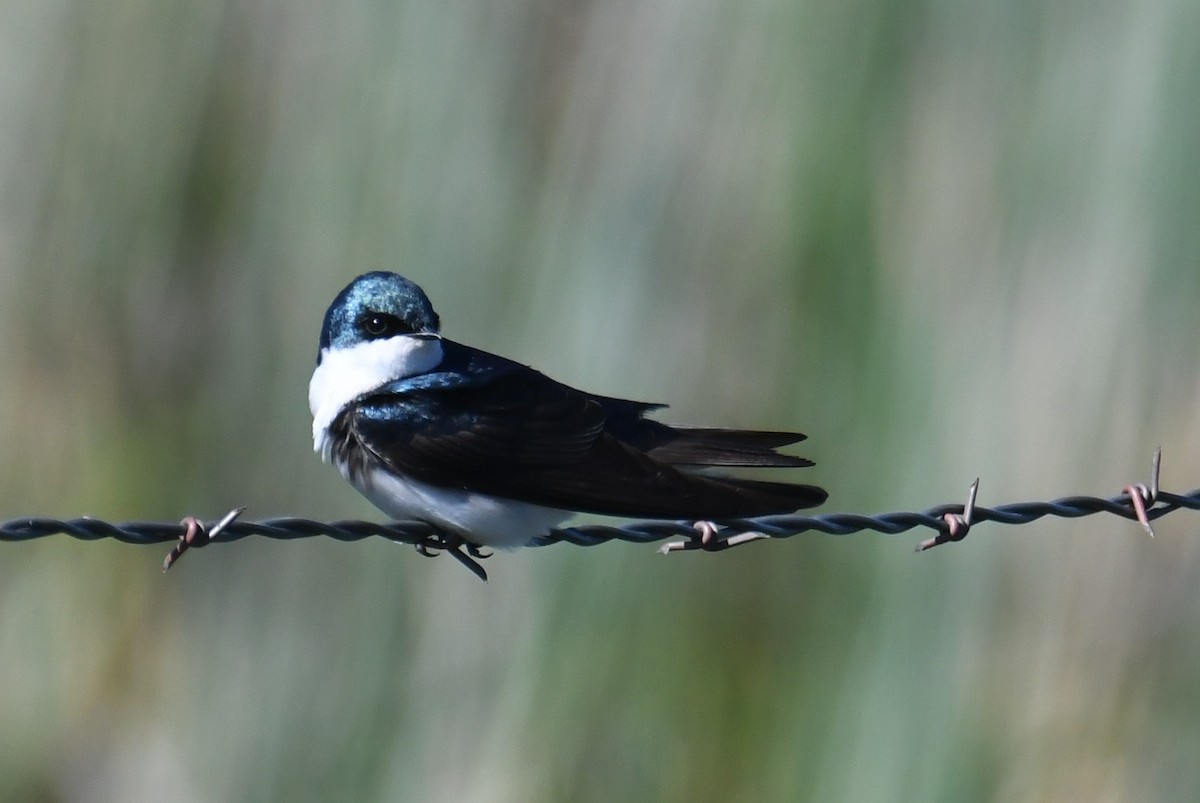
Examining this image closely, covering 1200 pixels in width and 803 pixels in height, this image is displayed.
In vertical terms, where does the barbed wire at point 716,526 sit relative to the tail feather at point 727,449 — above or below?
below

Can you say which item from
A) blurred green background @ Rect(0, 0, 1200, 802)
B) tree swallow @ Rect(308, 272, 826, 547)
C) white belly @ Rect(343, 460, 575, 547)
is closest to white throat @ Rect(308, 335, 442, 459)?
tree swallow @ Rect(308, 272, 826, 547)

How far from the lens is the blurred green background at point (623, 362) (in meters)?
3.15

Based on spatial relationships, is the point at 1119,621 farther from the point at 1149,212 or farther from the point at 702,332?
the point at 702,332

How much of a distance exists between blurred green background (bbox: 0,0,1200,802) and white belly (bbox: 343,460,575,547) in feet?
2.49

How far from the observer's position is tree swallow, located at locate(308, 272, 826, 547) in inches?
102

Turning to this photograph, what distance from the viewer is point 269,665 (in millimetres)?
3768

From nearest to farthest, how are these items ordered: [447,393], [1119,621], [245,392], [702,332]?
[447,393] → [1119,621] → [702,332] → [245,392]

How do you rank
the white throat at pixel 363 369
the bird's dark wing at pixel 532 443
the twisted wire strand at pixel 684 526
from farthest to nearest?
the white throat at pixel 363 369
the bird's dark wing at pixel 532 443
the twisted wire strand at pixel 684 526

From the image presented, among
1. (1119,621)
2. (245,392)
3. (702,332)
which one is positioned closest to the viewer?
(1119,621)

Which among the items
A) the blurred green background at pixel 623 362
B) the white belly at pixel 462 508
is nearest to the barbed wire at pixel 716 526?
the white belly at pixel 462 508

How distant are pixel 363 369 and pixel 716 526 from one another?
34.1 inches

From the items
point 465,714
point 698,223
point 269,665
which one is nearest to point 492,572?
point 465,714

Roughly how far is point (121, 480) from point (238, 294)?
1.91ft

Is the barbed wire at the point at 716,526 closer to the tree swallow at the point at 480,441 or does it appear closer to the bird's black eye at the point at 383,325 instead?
the tree swallow at the point at 480,441
